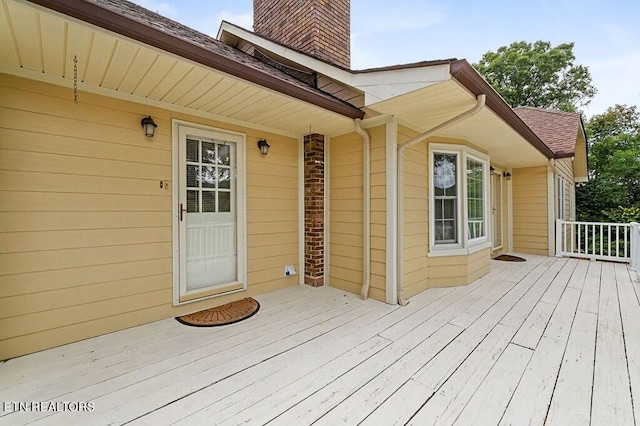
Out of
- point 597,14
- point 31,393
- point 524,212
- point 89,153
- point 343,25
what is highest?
point 597,14

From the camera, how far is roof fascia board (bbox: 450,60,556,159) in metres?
2.31

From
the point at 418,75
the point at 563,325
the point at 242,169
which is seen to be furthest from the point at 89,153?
the point at 563,325

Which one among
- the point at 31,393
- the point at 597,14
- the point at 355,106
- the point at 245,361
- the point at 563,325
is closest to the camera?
the point at 31,393

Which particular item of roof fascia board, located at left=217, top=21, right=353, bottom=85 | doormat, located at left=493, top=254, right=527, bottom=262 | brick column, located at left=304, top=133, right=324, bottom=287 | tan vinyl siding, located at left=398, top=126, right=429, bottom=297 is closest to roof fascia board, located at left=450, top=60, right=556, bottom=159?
tan vinyl siding, located at left=398, top=126, right=429, bottom=297

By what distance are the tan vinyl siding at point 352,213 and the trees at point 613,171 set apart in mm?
12211

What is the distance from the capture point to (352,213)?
393cm

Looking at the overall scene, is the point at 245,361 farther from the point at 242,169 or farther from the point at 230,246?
the point at 242,169

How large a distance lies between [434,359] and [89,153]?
3.50m

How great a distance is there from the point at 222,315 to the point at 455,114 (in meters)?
3.53

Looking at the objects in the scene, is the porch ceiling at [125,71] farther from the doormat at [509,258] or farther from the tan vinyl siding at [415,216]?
the doormat at [509,258]

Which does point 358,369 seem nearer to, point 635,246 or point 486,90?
point 486,90

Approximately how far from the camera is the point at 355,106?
11.0 ft

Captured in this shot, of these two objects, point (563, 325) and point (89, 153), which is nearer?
point (89, 153)

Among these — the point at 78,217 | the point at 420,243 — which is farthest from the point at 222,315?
the point at 420,243
